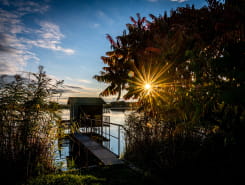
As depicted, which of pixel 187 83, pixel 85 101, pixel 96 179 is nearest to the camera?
pixel 187 83

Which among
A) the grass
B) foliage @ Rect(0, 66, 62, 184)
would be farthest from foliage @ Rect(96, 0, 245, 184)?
foliage @ Rect(0, 66, 62, 184)

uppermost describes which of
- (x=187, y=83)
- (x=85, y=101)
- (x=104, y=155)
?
(x=187, y=83)

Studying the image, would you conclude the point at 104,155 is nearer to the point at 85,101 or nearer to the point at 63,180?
the point at 63,180

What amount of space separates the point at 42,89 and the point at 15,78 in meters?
0.60

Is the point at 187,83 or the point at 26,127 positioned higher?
the point at 187,83

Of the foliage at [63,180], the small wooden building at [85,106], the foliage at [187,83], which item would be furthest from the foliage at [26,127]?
the small wooden building at [85,106]

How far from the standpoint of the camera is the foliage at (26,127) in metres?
3.34

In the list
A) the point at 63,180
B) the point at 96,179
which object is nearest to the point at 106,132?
the point at 96,179

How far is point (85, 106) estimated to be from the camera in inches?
784

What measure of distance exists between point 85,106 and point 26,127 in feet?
54.7

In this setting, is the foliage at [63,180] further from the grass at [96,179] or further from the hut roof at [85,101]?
the hut roof at [85,101]

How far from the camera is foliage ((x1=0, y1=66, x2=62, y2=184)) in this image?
334 cm

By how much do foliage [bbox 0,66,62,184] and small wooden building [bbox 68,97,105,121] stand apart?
15.8 metres

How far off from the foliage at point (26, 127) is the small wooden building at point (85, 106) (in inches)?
624
